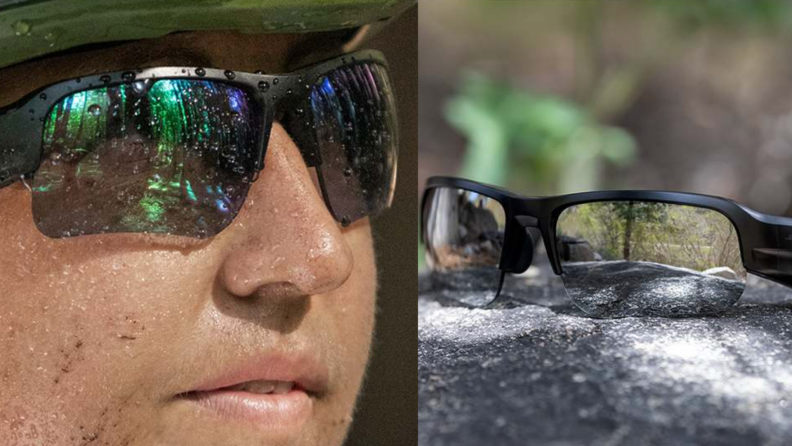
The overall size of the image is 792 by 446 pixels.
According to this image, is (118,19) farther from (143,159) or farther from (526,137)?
(526,137)

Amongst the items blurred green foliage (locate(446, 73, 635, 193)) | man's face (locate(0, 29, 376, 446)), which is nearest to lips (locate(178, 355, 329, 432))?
man's face (locate(0, 29, 376, 446))

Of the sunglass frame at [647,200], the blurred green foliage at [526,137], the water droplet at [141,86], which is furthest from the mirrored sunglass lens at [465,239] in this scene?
the blurred green foliage at [526,137]

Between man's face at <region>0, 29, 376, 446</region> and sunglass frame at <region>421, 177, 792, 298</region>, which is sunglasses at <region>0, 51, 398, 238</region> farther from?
sunglass frame at <region>421, 177, 792, 298</region>

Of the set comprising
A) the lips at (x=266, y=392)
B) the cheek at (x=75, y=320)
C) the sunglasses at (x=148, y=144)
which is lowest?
the lips at (x=266, y=392)

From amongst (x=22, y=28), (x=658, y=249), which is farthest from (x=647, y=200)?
(x=22, y=28)

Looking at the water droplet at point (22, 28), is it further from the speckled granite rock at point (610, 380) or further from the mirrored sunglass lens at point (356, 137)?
the speckled granite rock at point (610, 380)

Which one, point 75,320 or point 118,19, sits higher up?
point 118,19

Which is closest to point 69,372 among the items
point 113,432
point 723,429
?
point 113,432
